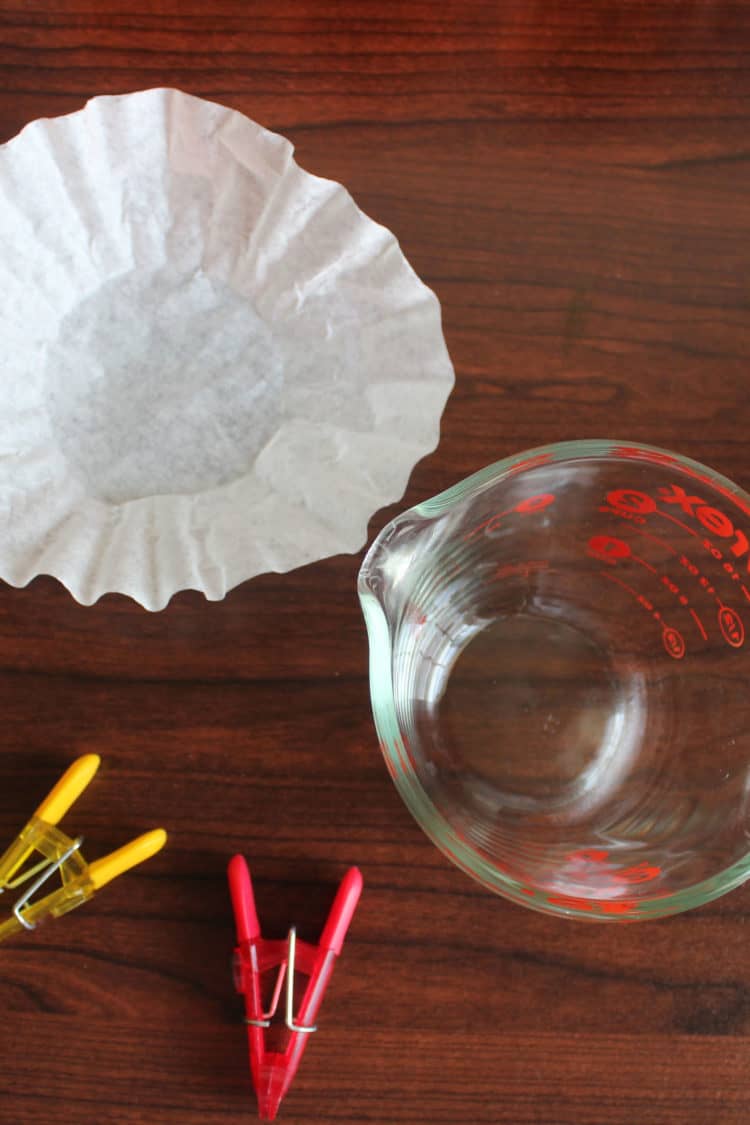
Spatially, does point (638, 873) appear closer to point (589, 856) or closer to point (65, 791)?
point (589, 856)

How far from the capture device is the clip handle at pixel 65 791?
445 mm

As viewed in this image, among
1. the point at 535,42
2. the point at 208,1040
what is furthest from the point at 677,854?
the point at 535,42

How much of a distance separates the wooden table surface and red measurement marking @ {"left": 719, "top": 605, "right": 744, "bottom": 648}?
0.24 ft

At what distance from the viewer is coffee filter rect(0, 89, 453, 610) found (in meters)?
0.48

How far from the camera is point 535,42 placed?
51 cm

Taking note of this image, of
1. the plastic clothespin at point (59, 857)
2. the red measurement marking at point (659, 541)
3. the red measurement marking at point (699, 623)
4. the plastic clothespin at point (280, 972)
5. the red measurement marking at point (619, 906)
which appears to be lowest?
the plastic clothespin at point (280, 972)

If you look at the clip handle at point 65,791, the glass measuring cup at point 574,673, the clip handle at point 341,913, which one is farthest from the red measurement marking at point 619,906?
the clip handle at point 65,791

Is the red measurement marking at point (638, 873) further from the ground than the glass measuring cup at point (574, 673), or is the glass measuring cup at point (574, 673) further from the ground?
the glass measuring cup at point (574, 673)

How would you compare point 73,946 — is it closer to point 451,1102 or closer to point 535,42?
point 451,1102

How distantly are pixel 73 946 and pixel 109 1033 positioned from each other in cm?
4

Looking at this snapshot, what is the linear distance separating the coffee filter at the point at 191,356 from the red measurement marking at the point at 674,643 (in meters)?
0.14

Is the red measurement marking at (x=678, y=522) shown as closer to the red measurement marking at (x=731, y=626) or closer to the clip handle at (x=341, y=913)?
the red measurement marking at (x=731, y=626)

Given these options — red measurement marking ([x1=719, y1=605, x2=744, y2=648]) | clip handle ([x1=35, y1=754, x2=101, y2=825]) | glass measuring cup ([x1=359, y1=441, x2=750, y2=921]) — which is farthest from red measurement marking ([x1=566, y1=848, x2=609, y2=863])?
clip handle ([x1=35, y1=754, x2=101, y2=825])

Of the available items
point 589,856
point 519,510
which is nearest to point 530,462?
point 519,510
